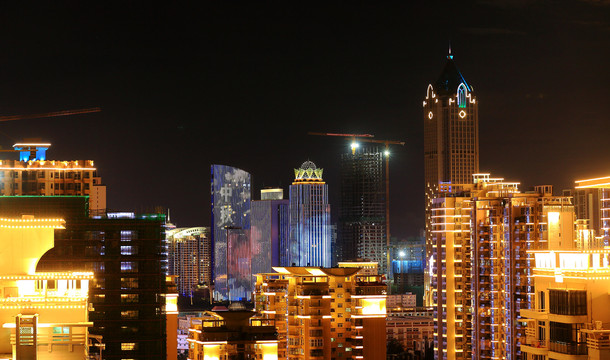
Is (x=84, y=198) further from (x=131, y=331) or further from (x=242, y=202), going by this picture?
(x=242, y=202)

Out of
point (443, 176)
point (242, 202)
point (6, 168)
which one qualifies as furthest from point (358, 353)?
point (242, 202)

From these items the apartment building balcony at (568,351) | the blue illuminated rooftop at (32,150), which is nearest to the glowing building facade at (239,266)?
the blue illuminated rooftop at (32,150)

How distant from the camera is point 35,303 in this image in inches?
502

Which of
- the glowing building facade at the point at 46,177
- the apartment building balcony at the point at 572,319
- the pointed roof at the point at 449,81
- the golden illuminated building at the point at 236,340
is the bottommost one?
the golden illuminated building at the point at 236,340

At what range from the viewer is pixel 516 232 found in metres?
35.0

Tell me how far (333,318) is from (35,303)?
79.3 feet

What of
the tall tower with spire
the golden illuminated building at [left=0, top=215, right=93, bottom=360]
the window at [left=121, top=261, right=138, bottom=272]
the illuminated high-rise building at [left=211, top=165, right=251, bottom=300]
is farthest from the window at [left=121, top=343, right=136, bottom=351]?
the illuminated high-rise building at [left=211, top=165, right=251, bottom=300]

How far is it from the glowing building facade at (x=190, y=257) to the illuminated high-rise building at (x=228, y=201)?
146 centimetres

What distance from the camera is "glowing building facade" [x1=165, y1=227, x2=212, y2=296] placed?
381 feet

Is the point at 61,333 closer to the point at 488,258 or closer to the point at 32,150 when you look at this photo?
the point at 488,258

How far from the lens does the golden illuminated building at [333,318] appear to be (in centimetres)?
3575

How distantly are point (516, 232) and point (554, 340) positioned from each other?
2243 centimetres

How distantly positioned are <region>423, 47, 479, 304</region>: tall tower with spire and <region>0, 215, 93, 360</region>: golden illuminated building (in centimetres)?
7103

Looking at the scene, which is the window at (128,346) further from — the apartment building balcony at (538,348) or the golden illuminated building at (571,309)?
the apartment building balcony at (538,348)
